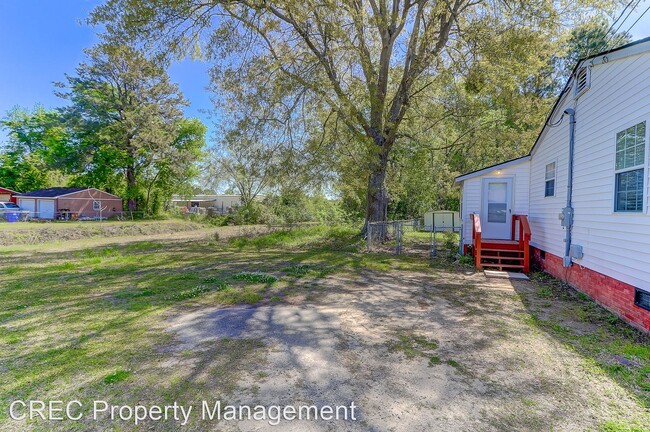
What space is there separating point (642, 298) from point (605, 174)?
2.08 meters

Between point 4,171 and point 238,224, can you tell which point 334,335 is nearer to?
point 238,224

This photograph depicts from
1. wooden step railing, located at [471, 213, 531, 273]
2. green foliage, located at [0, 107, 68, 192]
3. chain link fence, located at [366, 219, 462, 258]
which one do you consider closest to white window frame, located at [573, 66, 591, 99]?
wooden step railing, located at [471, 213, 531, 273]

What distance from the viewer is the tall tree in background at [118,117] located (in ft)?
88.9

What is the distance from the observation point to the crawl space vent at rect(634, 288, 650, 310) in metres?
4.03

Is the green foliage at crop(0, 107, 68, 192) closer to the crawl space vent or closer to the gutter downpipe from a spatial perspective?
the gutter downpipe

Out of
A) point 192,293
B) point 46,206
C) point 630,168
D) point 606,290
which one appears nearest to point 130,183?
point 46,206

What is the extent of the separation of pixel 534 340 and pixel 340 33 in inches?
370

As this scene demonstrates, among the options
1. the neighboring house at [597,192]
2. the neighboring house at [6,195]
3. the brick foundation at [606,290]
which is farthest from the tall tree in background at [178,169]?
the brick foundation at [606,290]

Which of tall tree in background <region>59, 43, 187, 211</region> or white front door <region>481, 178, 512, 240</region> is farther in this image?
tall tree in background <region>59, 43, 187, 211</region>

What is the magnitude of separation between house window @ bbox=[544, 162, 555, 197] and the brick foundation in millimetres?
1651

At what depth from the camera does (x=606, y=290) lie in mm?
4969

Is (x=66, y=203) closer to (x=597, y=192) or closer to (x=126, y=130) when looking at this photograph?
(x=126, y=130)

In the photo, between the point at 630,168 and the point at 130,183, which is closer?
the point at 630,168

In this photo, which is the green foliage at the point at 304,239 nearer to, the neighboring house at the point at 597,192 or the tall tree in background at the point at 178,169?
the neighboring house at the point at 597,192
